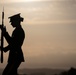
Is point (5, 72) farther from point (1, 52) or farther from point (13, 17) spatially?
point (13, 17)

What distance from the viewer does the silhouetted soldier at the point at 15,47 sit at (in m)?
16.5

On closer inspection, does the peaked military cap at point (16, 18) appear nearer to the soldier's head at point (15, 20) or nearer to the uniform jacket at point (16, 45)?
the soldier's head at point (15, 20)

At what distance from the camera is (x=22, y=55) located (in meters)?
16.8

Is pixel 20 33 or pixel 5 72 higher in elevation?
pixel 20 33

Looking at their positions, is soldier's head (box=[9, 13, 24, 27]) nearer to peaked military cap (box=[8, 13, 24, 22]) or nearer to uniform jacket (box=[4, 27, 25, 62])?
peaked military cap (box=[8, 13, 24, 22])

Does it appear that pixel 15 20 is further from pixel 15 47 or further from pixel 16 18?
pixel 15 47

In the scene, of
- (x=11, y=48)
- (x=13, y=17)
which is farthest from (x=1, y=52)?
(x=13, y=17)

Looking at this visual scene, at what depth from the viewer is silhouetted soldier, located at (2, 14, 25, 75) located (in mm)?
16500

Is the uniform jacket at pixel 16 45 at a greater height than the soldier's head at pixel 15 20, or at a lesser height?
lesser

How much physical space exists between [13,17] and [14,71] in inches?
85.1

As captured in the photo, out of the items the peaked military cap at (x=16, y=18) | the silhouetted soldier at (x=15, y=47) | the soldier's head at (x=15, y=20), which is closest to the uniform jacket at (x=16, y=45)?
the silhouetted soldier at (x=15, y=47)

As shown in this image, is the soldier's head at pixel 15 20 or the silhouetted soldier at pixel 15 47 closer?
the silhouetted soldier at pixel 15 47

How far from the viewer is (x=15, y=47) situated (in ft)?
54.7

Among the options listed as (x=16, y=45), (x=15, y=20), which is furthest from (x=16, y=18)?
(x=16, y=45)
